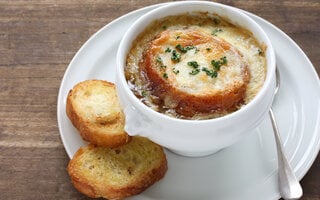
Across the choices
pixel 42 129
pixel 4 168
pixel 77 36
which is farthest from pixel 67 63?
pixel 4 168

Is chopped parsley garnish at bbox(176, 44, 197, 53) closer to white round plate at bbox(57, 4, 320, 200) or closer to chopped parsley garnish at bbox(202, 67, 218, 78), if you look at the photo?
chopped parsley garnish at bbox(202, 67, 218, 78)

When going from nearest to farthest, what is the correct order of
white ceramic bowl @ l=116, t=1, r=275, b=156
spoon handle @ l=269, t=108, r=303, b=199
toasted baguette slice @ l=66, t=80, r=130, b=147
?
white ceramic bowl @ l=116, t=1, r=275, b=156, spoon handle @ l=269, t=108, r=303, b=199, toasted baguette slice @ l=66, t=80, r=130, b=147

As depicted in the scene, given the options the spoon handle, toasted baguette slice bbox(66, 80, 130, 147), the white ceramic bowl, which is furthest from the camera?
toasted baguette slice bbox(66, 80, 130, 147)

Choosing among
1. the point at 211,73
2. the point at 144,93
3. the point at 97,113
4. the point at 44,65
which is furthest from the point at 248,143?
the point at 44,65

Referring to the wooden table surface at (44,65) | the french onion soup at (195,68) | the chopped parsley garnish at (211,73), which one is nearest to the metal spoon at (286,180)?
the wooden table surface at (44,65)

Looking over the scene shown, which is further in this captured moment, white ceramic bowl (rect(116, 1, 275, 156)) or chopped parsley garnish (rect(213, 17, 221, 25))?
chopped parsley garnish (rect(213, 17, 221, 25))

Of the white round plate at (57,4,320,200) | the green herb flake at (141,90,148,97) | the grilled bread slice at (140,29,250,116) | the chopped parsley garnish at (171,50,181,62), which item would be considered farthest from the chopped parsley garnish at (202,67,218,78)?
the white round plate at (57,4,320,200)
